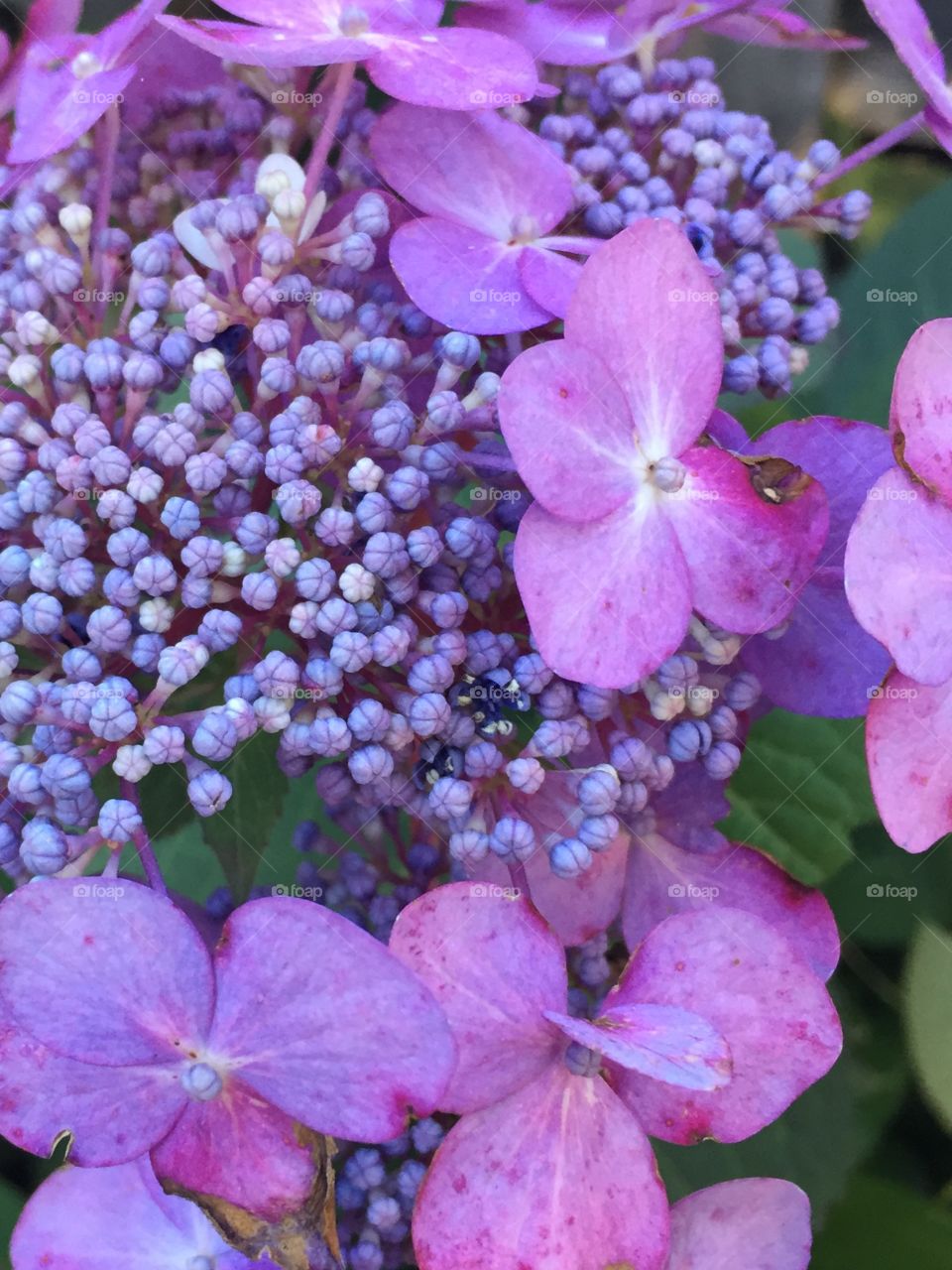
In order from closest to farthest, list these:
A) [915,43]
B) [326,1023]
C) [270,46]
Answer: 1. [326,1023]
2. [270,46]
3. [915,43]

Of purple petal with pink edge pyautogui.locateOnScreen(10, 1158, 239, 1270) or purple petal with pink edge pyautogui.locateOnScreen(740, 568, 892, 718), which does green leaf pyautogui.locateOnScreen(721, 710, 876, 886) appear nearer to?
purple petal with pink edge pyautogui.locateOnScreen(740, 568, 892, 718)

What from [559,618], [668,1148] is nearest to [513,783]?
[559,618]

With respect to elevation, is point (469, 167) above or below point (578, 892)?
above

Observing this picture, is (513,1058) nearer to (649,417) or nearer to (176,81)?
(649,417)

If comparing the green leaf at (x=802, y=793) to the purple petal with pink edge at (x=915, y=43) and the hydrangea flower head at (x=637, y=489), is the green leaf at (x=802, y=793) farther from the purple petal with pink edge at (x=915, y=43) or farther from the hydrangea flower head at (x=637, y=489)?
the purple petal with pink edge at (x=915, y=43)

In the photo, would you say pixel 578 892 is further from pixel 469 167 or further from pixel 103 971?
pixel 469 167

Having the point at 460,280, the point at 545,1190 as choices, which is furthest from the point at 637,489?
the point at 545,1190

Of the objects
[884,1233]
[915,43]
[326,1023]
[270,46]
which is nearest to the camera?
[326,1023]

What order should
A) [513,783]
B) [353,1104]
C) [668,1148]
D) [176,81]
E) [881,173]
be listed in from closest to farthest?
[353,1104], [513,783], [176,81], [668,1148], [881,173]
